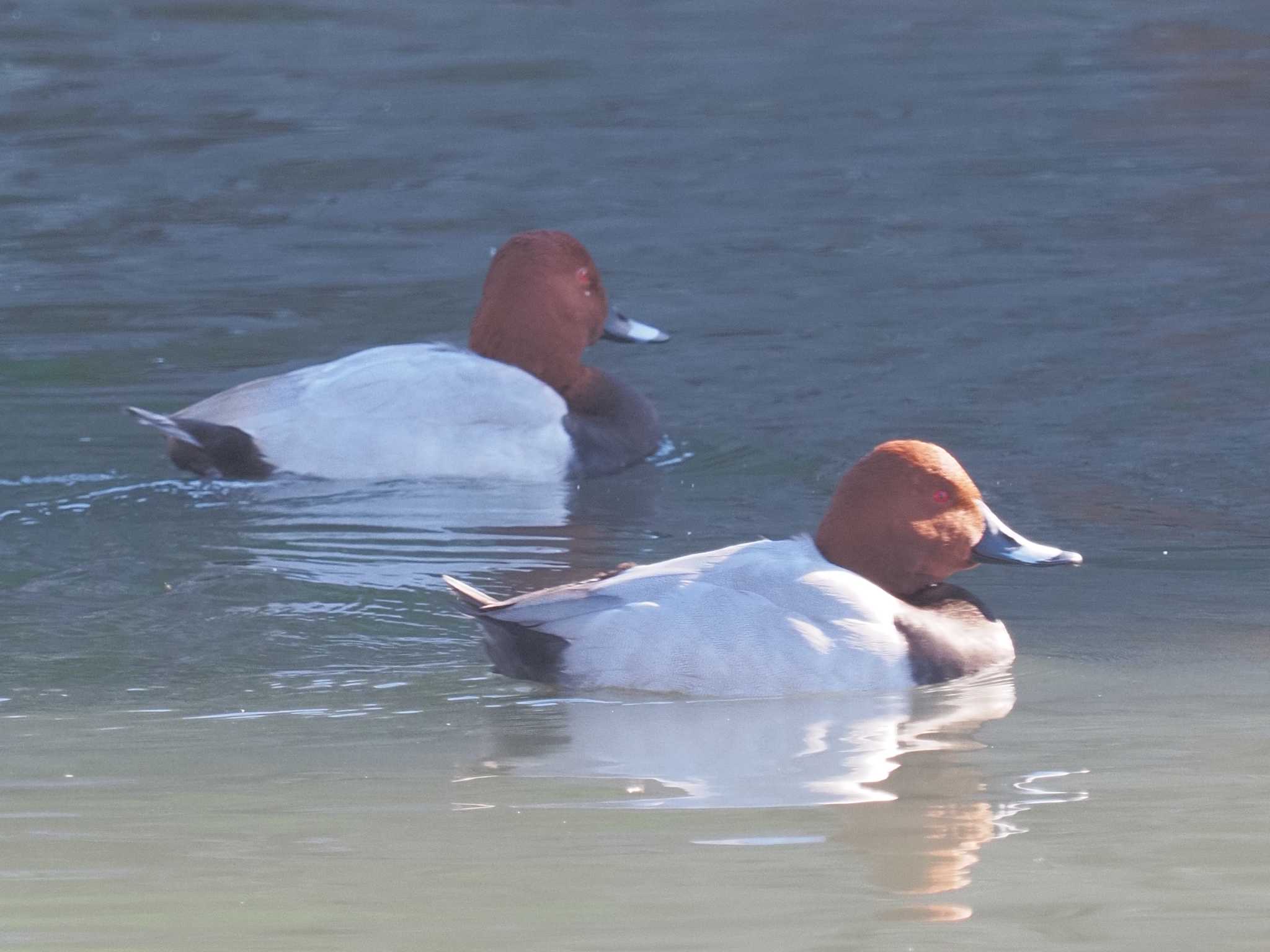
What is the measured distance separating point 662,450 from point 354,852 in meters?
4.60

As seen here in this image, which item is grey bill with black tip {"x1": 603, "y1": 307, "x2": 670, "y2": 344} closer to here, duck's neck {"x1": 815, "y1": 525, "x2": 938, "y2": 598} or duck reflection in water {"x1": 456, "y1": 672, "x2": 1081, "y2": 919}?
duck's neck {"x1": 815, "y1": 525, "x2": 938, "y2": 598}

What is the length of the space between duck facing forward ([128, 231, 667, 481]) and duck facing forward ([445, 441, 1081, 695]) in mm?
2539

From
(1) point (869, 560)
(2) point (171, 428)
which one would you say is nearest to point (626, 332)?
(2) point (171, 428)

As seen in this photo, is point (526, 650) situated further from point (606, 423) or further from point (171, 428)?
point (606, 423)

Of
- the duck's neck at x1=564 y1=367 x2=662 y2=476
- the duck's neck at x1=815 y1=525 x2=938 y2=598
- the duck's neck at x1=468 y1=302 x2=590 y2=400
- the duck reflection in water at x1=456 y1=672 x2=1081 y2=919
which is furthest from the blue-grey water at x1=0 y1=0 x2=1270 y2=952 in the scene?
the duck's neck at x1=468 y1=302 x2=590 y2=400

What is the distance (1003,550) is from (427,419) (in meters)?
2.84

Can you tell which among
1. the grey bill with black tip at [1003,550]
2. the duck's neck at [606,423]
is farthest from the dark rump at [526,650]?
the duck's neck at [606,423]

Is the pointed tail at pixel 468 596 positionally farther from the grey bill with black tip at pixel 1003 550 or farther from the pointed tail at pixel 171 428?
the pointed tail at pixel 171 428

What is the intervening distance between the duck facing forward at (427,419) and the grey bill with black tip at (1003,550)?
275 cm

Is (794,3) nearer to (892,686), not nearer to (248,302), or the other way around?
(248,302)

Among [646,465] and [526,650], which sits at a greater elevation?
[526,650]

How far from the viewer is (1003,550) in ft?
17.6

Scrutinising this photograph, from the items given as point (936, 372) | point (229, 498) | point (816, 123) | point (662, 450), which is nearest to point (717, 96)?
point (816, 123)

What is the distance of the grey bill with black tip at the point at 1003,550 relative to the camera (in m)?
5.36
